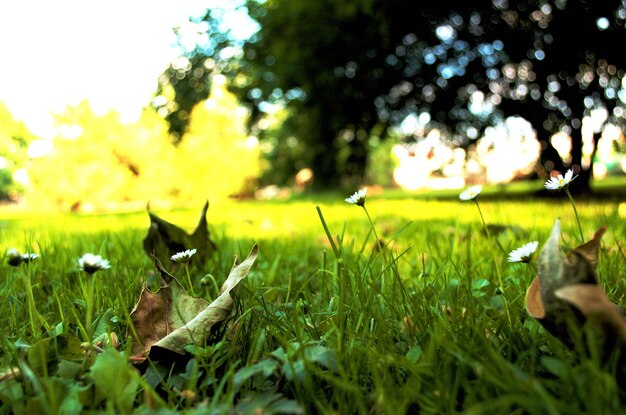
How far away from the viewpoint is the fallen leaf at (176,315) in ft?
2.93

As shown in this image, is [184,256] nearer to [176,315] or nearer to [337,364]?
[176,315]

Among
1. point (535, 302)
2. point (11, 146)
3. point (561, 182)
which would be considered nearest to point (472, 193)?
point (561, 182)

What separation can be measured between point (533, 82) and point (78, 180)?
14.4 metres

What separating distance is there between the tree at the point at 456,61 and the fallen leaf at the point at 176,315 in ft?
24.0

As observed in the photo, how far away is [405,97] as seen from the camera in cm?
977

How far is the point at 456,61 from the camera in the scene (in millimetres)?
8969

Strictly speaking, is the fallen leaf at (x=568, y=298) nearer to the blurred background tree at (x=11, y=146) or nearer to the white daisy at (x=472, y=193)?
the white daisy at (x=472, y=193)

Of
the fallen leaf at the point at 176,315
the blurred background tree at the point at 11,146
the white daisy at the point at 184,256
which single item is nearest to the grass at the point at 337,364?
the fallen leaf at the point at 176,315

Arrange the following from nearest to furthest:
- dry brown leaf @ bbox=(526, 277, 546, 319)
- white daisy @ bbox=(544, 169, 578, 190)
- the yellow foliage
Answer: dry brown leaf @ bbox=(526, 277, 546, 319)
white daisy @ bbox=(544, 169, 578, 190)
the yellow foliage

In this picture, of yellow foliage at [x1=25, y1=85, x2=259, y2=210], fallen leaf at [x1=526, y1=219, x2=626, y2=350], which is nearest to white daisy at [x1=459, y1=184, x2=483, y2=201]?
fallen leaf at [x1=526, y1=219, x2=626, y2=350]

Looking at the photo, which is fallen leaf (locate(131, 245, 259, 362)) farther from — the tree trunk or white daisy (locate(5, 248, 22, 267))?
the tree trunk

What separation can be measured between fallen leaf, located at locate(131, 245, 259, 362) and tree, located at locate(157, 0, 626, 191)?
7321mm

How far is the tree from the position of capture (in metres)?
7.87

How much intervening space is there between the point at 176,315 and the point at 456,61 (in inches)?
353
